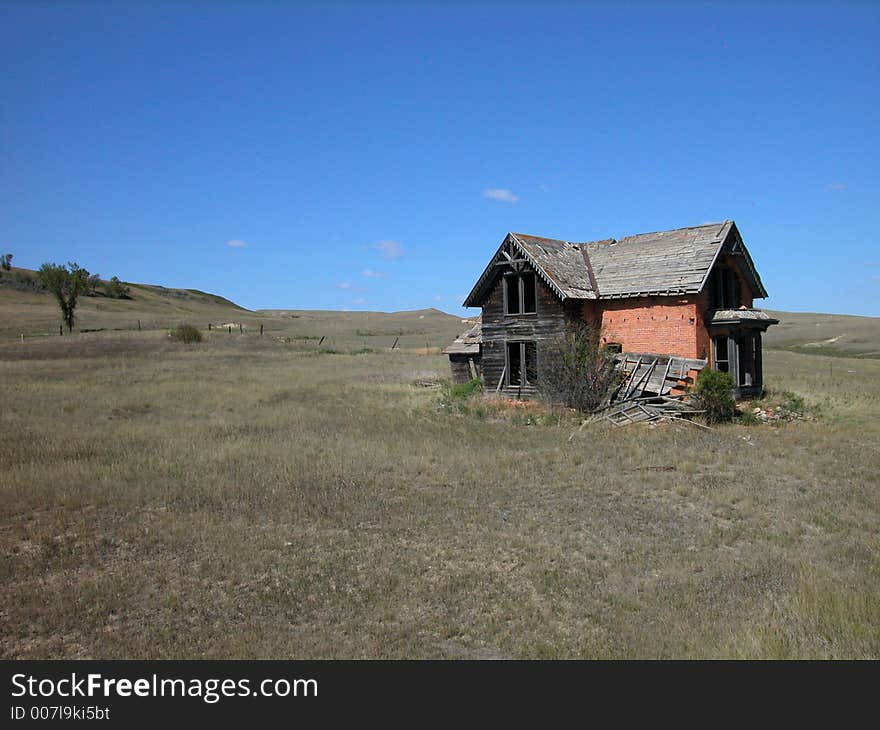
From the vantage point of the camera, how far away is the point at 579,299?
2266 cm

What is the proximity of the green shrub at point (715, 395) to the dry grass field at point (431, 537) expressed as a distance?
55.6 inches

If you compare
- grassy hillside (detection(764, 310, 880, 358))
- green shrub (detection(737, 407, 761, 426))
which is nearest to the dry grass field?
green shrub (detection(737, 407, 761, 426))

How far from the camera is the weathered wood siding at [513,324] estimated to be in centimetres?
2312

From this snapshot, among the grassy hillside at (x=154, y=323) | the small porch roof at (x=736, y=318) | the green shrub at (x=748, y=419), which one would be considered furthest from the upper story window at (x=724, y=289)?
the grassy hillside at (x=154, y=323)

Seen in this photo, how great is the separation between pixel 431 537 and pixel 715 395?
1247cm

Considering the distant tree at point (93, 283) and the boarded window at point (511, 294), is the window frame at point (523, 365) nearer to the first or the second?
the boarded window at point (511, 294)

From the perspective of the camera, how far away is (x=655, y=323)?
72.1 ft

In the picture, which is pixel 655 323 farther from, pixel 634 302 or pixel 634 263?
pixel 634 263

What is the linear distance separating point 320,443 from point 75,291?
1993 inches

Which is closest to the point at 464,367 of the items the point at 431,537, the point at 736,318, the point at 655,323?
the point at 655,323

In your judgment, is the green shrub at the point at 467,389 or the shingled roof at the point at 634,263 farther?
the green shrub at the point at 467,389
